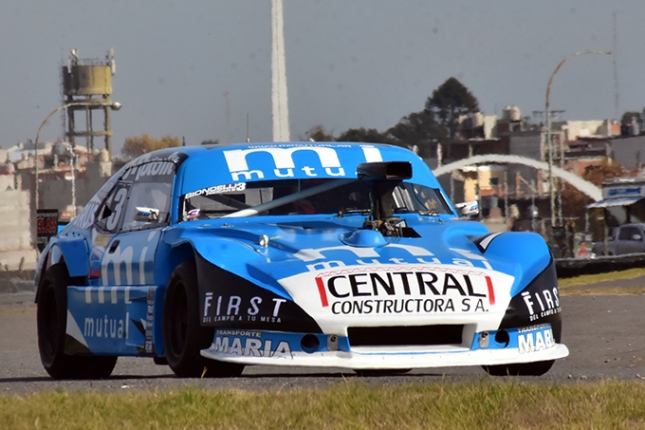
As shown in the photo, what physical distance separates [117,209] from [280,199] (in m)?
1.41

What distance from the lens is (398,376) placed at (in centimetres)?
722

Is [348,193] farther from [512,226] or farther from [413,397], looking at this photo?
[512,226]

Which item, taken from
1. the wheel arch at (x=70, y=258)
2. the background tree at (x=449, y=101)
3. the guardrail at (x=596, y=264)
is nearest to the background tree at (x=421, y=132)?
the background tree at (x=449, y=101)

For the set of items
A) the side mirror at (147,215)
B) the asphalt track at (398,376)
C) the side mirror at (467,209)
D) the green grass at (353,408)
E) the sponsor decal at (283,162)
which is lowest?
the asphalt track at (398,376)

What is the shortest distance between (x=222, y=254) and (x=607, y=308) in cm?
1234

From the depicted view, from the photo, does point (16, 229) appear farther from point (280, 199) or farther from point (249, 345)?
point (249, 345)

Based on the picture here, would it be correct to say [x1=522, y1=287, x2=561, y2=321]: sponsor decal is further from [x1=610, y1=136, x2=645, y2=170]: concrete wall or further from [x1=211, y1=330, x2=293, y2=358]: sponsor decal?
[x1=610, y1=136, x2=645, y2=170]: concrete wall

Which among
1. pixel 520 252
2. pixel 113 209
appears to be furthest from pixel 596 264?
pixel 520 252

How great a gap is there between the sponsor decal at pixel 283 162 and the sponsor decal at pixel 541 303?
1.75 meters

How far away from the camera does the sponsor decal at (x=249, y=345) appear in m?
6.88

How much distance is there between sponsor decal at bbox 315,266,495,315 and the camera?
6793mm

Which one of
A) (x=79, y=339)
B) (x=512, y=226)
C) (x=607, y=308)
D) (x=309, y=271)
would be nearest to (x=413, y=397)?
(x=309, y=271)

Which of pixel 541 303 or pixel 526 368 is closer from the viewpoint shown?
pixel 541 303

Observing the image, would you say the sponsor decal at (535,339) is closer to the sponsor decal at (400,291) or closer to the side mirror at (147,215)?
the sponsor decal at (400,291)
